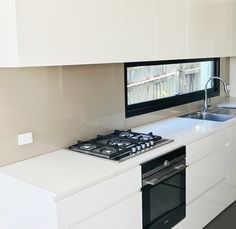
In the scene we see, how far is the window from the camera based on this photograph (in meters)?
3.09

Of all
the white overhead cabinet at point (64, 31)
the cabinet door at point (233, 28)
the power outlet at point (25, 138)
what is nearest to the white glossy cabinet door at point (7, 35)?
the white overhead cabinet at point (64, 31)

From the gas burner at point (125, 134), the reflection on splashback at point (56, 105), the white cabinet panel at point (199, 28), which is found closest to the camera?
the reflection on splashback at point (56, 105)

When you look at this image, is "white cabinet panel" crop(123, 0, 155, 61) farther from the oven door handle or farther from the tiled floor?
the tiled floor

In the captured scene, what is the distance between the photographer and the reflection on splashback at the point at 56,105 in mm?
2096

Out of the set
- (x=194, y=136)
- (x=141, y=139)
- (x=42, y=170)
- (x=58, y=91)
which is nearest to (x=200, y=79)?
(x=194, y=136)

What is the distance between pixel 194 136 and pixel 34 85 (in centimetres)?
126

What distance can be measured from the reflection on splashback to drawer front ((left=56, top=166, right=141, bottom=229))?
0.58 m

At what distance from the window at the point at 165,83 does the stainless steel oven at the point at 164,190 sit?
70 centimetres

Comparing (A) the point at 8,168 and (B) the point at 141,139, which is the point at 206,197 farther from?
(A) the point at 8,168

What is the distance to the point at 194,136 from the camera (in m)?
2.71

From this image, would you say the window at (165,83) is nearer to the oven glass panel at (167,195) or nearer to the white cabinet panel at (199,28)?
the white cabinet panel at (199,28)

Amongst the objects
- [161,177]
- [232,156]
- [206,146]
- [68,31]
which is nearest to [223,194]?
[232,156]

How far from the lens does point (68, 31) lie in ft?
6.24

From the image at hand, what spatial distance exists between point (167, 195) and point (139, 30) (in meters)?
1.15
